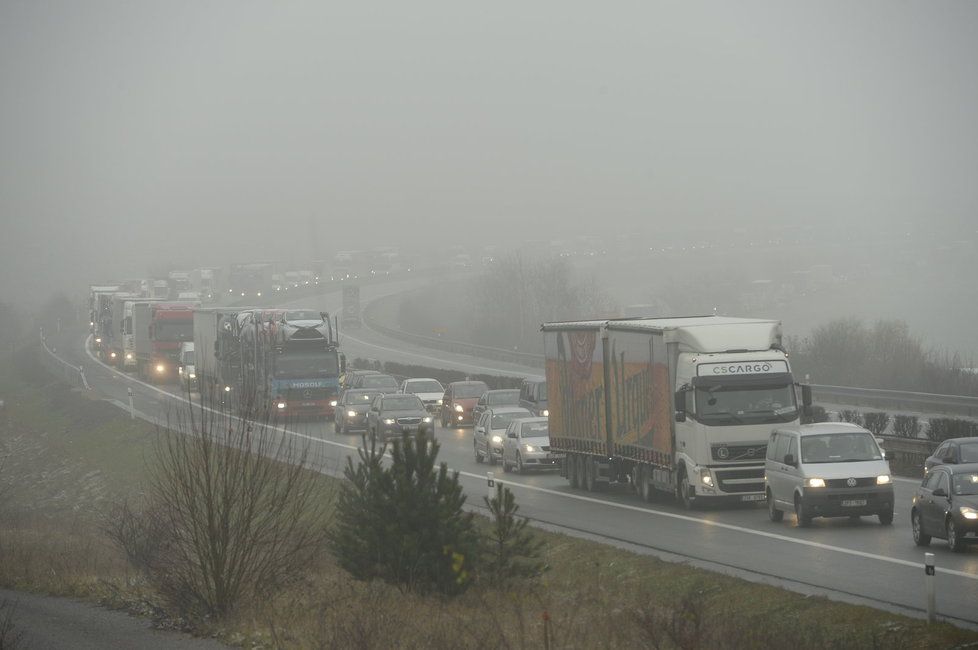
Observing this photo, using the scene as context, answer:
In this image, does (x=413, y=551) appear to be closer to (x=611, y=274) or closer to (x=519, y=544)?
(x=519, y=544)

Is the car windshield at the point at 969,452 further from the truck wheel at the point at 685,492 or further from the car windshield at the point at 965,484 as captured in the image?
the truck wheel at the point at 685,492

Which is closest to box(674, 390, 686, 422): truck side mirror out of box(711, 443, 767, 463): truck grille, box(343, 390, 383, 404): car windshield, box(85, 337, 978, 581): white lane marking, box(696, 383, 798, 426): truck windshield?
box(696, 383, 798, 426): truck windshield

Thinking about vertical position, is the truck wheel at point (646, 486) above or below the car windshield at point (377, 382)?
above

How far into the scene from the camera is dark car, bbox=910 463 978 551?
62.6ft

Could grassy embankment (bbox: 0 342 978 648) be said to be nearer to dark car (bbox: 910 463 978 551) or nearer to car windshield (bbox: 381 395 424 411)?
dark car (bbox: 910 463 978 551)

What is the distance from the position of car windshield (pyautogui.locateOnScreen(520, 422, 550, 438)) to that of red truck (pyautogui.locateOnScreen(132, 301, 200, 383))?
4221 cm

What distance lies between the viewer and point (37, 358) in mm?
104250

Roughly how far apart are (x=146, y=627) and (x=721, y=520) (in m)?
11.7

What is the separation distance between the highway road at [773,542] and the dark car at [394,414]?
7.81m

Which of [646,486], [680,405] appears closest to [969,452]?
[680,405]

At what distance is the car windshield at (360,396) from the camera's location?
51.0 m

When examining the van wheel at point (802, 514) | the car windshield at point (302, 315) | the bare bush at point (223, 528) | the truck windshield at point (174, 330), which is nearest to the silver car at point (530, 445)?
the van wheel at point (802, 514)

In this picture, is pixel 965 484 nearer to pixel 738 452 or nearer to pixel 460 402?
pixel 738 452

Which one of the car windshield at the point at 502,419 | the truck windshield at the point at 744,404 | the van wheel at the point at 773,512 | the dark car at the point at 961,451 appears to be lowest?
the car windshield at the point at 502,419
